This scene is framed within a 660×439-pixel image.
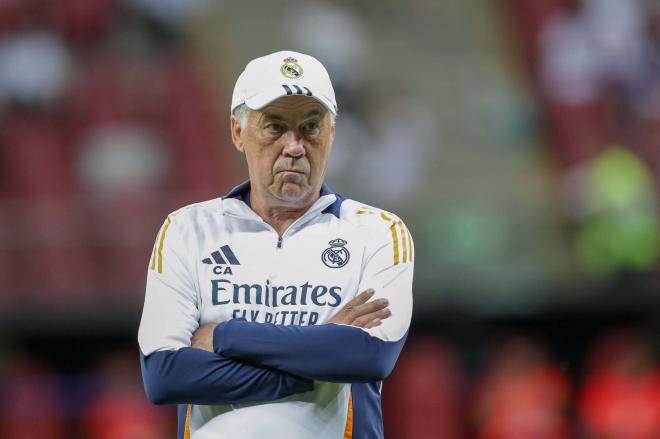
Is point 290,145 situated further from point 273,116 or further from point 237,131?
point 237,131

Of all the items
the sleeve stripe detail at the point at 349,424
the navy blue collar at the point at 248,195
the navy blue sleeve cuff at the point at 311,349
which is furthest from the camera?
the navy blue collar at the point at 248,195

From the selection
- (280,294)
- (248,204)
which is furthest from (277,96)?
(280,294)

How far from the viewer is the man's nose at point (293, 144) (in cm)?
371

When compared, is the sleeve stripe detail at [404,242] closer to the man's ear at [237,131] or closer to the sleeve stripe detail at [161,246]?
the man's ear at [237,131]

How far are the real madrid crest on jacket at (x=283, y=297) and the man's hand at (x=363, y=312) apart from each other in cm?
3

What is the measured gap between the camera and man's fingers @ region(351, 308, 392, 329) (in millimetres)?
3678

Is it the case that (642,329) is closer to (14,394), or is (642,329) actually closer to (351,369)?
(14,394)

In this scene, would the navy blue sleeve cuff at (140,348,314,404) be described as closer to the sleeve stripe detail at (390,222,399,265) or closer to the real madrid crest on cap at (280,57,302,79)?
the sleeve stripe detail at (390,222,399,265)

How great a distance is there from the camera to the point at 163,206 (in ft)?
34.0

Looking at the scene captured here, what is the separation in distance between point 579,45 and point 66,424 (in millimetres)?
7107

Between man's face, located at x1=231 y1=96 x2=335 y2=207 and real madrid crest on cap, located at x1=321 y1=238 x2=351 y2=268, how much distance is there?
6.8 inches

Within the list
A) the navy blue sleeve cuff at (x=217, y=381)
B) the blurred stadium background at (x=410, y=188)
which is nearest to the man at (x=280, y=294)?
the navy blue sleeve cuff at (x=217, y=381)

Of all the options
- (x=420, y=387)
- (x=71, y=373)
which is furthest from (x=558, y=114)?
(x=71, y=373)

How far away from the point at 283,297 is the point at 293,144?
461mm
